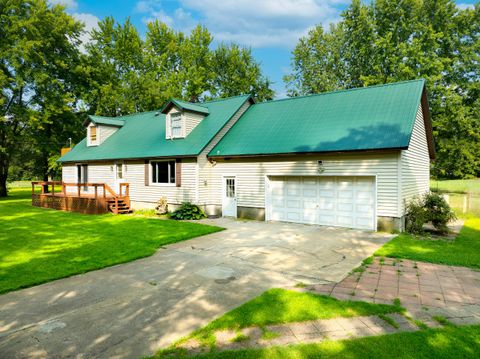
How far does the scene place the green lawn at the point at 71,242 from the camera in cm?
743

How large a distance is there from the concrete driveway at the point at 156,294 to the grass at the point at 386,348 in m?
1.09

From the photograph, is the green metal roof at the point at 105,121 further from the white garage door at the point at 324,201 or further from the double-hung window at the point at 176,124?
the white garage door at the point at 324,201

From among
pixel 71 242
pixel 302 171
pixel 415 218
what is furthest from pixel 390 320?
pixel 71 242

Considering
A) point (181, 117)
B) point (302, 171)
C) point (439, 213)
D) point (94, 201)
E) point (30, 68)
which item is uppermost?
point (30, 68)

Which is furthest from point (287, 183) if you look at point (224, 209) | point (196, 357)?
point (196, 357)

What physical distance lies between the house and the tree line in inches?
570

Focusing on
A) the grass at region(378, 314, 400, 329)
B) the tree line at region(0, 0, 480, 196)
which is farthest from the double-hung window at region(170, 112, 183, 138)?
the tree line at region(0, 0, 480, 196)

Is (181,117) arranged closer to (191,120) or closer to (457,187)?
(191,120)

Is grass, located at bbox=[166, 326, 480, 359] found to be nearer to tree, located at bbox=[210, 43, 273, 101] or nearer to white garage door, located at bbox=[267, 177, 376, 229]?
white garage door, located at bbox=[267, 177, 376, 229]

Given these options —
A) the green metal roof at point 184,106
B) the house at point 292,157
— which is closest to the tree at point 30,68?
the house at point 292,157

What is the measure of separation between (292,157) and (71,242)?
9560 mm

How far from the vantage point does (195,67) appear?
4144cm

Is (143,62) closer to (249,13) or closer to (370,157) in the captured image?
(249,13)

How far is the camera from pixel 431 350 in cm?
397
